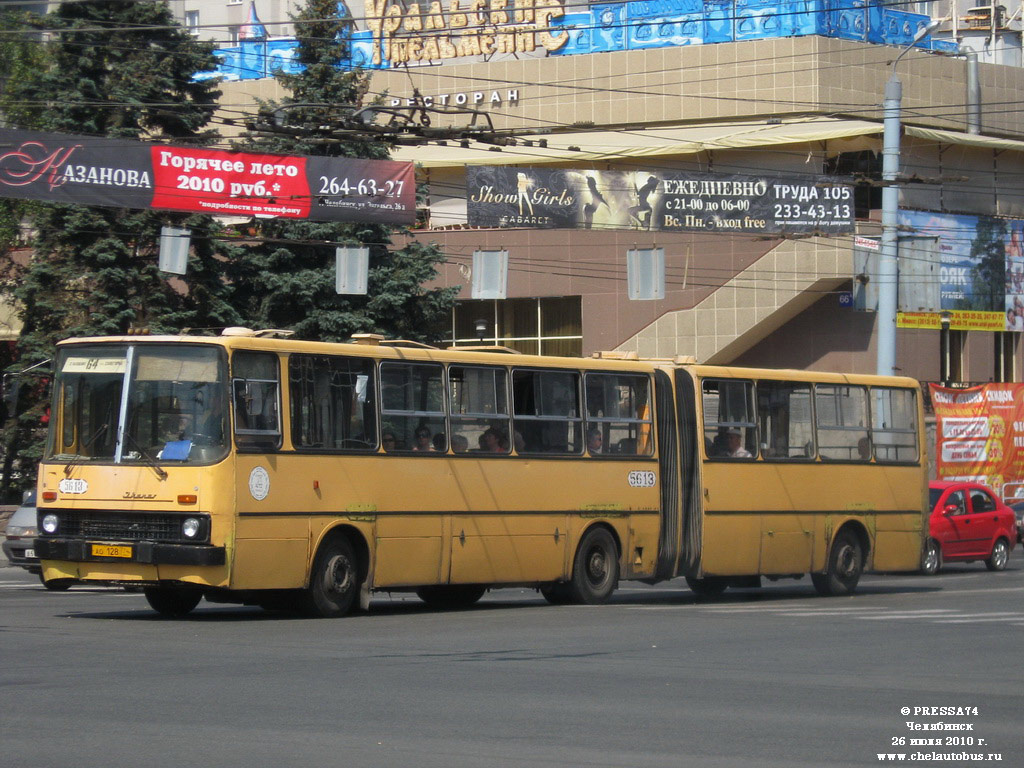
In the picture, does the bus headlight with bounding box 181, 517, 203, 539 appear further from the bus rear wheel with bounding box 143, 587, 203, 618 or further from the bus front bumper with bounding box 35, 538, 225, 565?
the bus rear wheel with bounding box 143, 587, 203, 618

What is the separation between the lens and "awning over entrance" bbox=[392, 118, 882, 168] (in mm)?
40312

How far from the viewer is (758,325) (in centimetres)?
4116

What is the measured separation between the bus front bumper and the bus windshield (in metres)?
0.82

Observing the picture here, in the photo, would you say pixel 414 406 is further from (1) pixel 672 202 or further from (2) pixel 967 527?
(1) pixel 672 202

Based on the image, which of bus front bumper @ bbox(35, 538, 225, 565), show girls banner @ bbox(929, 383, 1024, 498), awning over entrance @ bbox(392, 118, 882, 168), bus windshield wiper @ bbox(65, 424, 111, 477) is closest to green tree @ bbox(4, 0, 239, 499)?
awning over entrance @ bbox(392, 118, 882, 168)

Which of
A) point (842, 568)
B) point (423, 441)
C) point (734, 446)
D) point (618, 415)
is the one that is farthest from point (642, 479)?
point (842, 568)

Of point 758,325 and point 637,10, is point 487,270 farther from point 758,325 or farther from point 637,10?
point 637,10

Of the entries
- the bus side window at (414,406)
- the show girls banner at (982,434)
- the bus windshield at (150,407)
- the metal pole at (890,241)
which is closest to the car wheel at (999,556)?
the metal pole at (890,241)

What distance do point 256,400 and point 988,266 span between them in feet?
106

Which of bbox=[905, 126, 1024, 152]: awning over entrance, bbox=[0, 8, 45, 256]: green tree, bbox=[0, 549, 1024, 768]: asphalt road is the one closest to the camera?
bbox=[0, 549, 1024, 768]: asphalt road

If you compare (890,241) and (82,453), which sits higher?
(890,241)

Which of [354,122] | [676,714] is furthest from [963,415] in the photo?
[676,714]

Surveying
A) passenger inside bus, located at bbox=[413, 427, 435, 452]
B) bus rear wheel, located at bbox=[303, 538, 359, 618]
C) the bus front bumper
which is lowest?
bus rear wheel, located at bbox=[303, 538, 359, 618]

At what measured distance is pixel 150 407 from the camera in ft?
49.6
